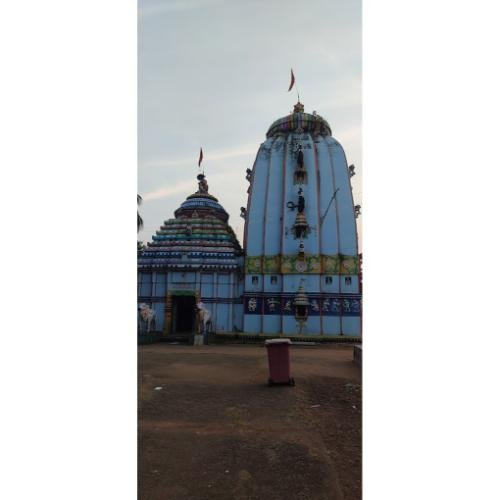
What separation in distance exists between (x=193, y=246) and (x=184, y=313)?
14.2 feet

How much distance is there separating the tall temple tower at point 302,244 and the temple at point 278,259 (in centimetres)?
6

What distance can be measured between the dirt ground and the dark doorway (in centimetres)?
1249

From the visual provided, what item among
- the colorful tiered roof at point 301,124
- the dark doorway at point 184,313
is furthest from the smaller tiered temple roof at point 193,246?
the colorful tiered roof at point 301,124

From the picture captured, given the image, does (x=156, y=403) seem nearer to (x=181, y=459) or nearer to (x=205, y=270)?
(x=181, y=459)

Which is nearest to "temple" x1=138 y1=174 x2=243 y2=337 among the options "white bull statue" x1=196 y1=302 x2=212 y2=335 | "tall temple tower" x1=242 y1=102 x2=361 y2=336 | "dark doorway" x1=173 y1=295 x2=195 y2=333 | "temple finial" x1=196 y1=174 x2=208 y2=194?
"dark doorway" x1=173 y1=295 x2=195 y2=333

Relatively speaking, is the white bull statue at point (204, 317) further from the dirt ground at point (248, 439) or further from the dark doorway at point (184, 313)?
the dirt ground at point (248, 439)

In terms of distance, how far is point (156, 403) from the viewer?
5043 millimetres

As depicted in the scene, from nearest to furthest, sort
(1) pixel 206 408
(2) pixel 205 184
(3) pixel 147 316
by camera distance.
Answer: (1) pixel 206 408
(3) pixel 147 316
(2) pixel 205 184

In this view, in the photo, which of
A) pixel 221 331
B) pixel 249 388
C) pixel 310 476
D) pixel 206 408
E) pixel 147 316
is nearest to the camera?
pixel 310 476

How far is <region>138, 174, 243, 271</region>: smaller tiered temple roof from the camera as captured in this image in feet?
61.5

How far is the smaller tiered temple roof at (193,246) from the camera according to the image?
61.5 ft
